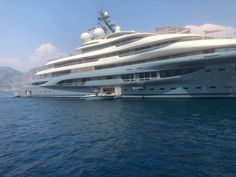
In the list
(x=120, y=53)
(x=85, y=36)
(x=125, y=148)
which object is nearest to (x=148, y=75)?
(x=120, y=53)

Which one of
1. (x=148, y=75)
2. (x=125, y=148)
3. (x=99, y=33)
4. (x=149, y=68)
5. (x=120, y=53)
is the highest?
(x=99, y=33)

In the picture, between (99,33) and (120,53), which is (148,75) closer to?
(120,53)

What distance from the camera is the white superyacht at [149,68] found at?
3184 centimetres

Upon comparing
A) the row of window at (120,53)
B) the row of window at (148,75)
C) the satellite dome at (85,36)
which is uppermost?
the satellite dome at (85,36)

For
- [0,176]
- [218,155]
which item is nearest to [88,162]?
[0,176]

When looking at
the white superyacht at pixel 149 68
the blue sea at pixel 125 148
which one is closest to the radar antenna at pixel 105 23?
the white superyacht at pixel 149 68

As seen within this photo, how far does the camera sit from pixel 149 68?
3675 centimetres

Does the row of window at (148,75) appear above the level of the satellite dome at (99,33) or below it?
below

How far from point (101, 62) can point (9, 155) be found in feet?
107

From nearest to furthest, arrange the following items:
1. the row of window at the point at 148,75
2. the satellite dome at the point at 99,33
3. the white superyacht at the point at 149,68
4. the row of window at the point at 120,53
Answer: the white superyacht at the point at 149,68 → the row of window at the point at 148,75 → the row of window at the point at 120,53 → the satellite dome at the point at 99,33

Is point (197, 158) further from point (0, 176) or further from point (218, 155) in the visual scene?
point (0, 176)

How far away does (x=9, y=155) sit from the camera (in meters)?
13.1

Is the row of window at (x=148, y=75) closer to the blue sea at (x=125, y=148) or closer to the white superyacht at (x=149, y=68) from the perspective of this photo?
the white superyacht at (x=149, y=68)

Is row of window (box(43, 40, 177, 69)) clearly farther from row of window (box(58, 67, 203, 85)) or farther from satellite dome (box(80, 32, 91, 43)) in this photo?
satellite dome (box(80, 32, 91, 43))
